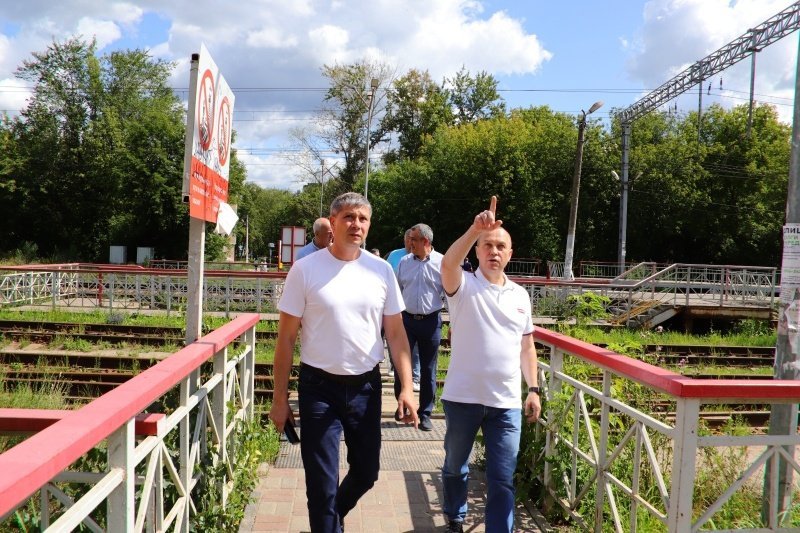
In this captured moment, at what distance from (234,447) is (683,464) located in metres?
2.84

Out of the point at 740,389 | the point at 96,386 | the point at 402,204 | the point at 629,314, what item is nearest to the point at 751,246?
the point at 402,204

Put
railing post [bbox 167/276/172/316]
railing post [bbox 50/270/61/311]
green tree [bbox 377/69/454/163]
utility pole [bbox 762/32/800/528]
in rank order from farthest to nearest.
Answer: green tree [bbox 377/69/454/163]
railing post [bbox 50/270/61/311]
railing post [bbox 167/276/172/316]
utility pole [bbox 762/32/800/528]

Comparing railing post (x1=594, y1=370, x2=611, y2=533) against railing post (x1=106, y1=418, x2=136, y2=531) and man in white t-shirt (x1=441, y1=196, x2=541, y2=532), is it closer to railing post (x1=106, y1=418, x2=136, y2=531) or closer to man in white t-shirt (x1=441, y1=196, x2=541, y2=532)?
man in white t-shirt (x1=441, y1=196, x2=541, y2=532)

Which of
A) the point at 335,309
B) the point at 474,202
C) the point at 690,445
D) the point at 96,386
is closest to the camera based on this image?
the point at 690,445

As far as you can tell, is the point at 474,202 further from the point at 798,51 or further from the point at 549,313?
the point at 798,51

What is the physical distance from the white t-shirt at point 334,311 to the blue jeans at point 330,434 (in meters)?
0.10

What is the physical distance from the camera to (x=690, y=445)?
258 cm

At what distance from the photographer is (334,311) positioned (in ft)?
10.3

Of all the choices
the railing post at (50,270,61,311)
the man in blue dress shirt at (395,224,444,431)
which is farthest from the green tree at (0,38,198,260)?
the man in blue dress shirt at (395,224,444,431)

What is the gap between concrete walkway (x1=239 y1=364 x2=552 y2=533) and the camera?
4027mm

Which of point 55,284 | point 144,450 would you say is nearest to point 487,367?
point 144,450

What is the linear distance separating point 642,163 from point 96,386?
111ft

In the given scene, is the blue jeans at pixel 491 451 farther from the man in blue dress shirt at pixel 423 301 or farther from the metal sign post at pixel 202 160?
the man in blue dress shirt at pixel 423 301

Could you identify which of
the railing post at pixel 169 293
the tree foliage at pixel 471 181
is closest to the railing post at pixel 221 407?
the railing post at pixel 169 293
